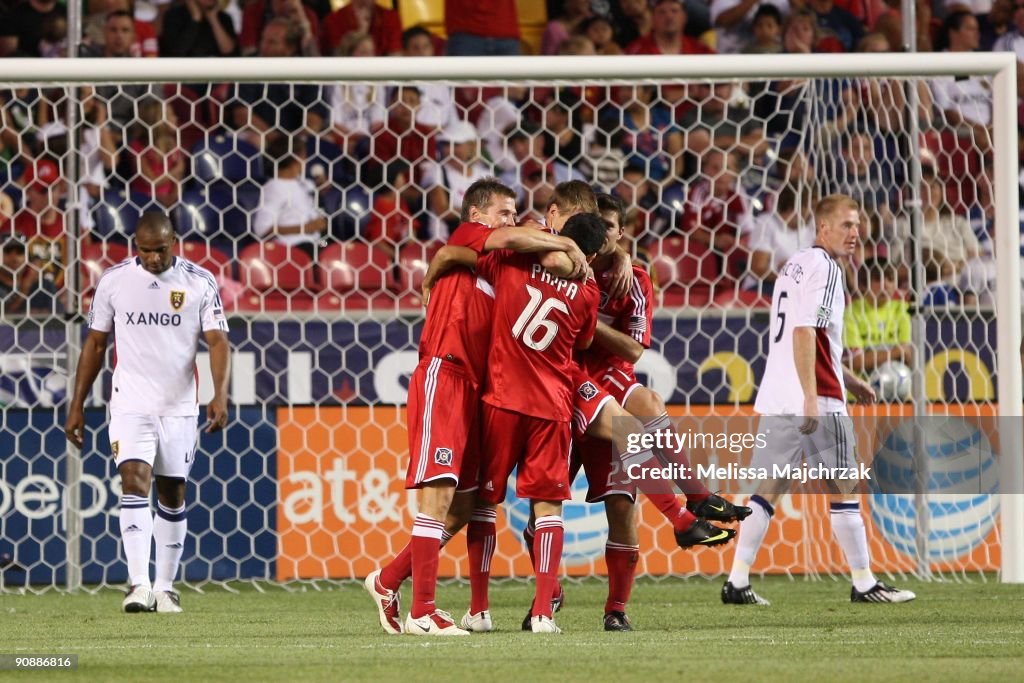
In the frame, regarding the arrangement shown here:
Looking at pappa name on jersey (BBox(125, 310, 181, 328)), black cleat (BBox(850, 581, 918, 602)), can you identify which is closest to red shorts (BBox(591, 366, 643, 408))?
black cleat (BBox(850, 581, 918, 602))

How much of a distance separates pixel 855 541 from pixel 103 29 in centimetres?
732

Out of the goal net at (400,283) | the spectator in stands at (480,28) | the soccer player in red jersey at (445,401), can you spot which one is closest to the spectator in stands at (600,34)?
the spectator in stands at (480,28)

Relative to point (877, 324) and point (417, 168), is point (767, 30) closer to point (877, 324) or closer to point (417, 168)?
point (417, 168)

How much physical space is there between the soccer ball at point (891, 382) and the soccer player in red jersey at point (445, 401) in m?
3.66

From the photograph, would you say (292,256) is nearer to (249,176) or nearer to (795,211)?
(249,176)

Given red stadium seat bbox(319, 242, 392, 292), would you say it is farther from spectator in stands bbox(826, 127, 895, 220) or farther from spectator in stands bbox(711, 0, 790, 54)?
Answer: spectator in stands bbox(711, 0, 790, 54)

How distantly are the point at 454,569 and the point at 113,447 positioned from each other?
7.08 feet

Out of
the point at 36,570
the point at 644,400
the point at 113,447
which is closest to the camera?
the point at 644,400

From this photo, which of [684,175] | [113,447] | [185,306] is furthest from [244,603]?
[684,175]

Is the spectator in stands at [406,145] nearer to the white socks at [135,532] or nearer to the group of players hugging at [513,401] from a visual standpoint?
the white socks at [135,532]

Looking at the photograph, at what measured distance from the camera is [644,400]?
6004 millimetres

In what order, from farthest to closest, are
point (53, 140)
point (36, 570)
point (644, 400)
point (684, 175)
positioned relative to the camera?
point (684, 175) < point (53, 140) < point (36, 570) < point (644, 400)

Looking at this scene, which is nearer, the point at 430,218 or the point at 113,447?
the point at 113,447

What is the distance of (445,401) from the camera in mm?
5469
